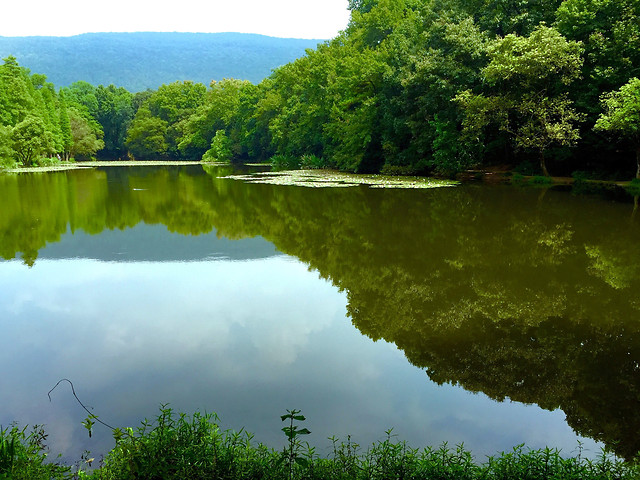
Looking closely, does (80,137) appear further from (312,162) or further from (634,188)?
(634,188)

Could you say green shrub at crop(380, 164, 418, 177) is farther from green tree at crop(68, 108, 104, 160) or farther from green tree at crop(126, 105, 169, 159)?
green tree at crop(126, 105, 169, 159)

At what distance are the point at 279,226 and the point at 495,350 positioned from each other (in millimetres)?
10520

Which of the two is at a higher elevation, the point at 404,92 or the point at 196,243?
the point at 404,92

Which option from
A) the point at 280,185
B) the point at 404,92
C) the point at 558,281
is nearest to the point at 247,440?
the point at 558,281

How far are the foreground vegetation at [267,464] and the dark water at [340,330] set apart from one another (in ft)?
1.35

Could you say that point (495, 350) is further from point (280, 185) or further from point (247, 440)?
point (280, 185)

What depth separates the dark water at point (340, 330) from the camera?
498cm

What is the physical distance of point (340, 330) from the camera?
7.34 meters

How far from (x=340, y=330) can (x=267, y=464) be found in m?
3.56

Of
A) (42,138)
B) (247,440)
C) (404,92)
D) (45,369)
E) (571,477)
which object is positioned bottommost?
(42,138)

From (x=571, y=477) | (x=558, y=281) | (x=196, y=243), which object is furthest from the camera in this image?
(x=196, y=243)

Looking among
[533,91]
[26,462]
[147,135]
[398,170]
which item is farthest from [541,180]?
[147,135]

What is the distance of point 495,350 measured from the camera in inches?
255

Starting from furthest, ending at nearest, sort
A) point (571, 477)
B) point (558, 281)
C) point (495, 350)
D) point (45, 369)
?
point (558, 281) → point (495, 350) → point (45, 369) → point (571, 477)
